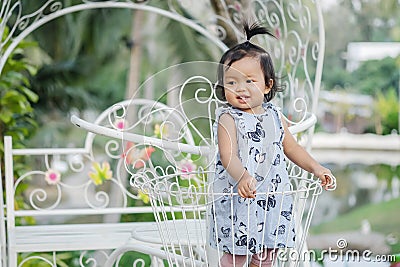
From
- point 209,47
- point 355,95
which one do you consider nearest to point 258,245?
point 209,47

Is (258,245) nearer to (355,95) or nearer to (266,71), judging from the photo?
(266,71)

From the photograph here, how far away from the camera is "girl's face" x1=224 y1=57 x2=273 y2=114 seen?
2.46 meters

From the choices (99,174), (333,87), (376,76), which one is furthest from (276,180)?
(376,76)

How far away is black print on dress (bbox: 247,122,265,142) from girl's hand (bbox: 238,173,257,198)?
167 millimetres

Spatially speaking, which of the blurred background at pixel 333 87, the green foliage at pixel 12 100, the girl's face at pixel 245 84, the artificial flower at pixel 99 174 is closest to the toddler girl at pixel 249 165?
the girl's face at pixel 245 84

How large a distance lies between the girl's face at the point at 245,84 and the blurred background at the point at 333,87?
11.5 ft

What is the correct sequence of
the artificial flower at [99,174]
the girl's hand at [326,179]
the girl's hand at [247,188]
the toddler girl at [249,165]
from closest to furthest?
the girl's hand at [247,188], the toddler girl at [249,165], the girl's hand at [326,179], the artificial flower at [99,174]

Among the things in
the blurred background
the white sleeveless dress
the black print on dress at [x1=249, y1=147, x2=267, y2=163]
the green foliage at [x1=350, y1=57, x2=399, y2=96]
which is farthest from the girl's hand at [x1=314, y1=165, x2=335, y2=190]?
the green foliage at [x1=350, y1=57, x2=399, y2=96]

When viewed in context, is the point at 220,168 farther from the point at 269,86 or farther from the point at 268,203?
the point at 269,86

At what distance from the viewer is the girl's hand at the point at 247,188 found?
7.61 ft

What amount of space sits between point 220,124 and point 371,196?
187 inches

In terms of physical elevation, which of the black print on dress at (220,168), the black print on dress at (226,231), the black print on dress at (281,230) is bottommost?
the black print on dress at (281,230)

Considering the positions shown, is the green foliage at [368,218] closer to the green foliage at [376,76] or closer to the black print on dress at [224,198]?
the green foliage at [376,76]

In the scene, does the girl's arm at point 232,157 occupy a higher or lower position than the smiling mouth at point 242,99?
lower
